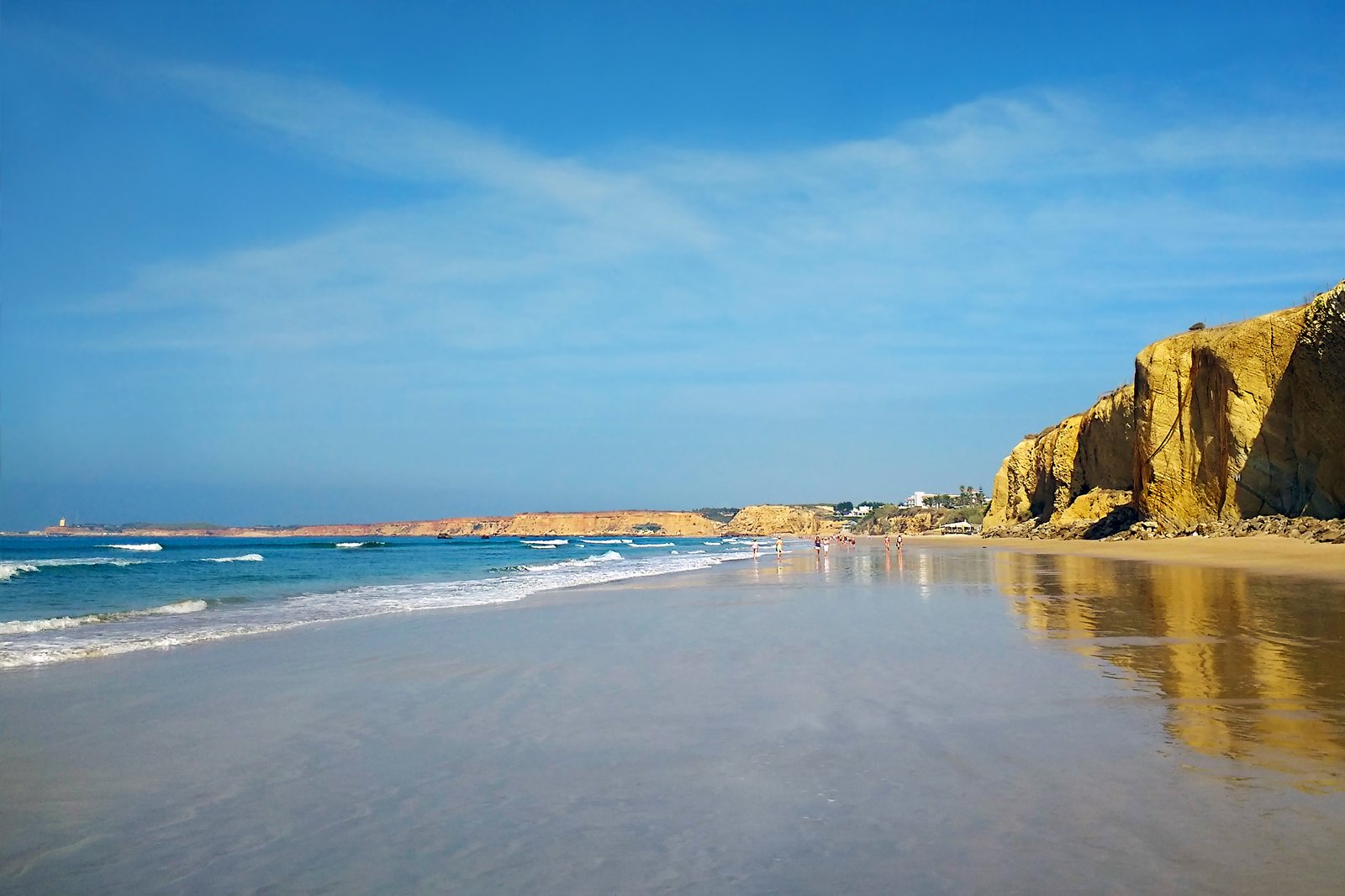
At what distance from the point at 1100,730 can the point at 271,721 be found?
21.7 ft

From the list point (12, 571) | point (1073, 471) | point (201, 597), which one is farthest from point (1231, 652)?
point (1073, 471)

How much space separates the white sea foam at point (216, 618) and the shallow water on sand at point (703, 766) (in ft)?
4.90

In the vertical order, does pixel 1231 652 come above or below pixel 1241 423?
below

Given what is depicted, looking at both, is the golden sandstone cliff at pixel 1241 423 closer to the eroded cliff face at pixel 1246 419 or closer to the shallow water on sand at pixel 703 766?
A: the eroded cliff face at pixel 1246 419

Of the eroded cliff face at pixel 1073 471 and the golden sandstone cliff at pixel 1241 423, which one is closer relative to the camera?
the golden sandstone cliff at pixel 1241 423

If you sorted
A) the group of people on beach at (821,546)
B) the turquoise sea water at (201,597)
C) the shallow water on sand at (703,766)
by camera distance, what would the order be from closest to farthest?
the shallow water on sand at (703,766)
the turquoise sea water at (201,597)
the group of people on beach at (821,546)

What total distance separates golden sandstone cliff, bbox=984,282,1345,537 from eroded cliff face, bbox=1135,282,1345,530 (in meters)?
0.04

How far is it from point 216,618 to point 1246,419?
35.5m

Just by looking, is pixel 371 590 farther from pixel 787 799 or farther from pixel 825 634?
pixel 787 799

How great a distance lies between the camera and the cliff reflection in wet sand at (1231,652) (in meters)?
5.62

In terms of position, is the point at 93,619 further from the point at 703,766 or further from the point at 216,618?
the point at 703,766

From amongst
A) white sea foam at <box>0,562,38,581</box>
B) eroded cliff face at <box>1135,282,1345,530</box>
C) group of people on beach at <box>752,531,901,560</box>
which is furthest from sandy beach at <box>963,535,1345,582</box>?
white sea foam at <box>0,562,38,581</box>

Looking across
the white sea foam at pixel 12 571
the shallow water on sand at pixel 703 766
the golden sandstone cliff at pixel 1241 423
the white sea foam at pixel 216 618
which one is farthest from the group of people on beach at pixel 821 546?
the white sea foam at pixel 12 571

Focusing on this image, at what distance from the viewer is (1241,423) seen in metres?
33.7
